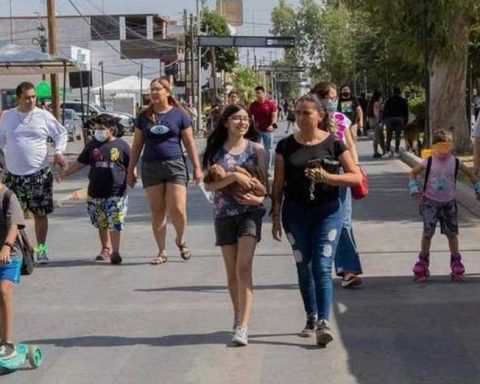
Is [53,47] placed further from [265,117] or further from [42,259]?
[42,259]

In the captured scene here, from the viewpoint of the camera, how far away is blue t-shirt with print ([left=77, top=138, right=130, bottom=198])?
38.8 ft

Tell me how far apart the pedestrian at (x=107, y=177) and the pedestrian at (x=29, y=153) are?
27cm

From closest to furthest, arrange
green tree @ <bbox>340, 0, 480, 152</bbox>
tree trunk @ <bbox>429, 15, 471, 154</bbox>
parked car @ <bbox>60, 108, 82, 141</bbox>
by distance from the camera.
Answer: green tree @ <bbox>340, 0, 480, 152</bbox> → tree trunk @ <bbox>429, 15, 471, 154</bbox> → parked car @ <bbox>60, 108, 82, 141</bbox>

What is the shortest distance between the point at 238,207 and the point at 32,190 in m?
4.44

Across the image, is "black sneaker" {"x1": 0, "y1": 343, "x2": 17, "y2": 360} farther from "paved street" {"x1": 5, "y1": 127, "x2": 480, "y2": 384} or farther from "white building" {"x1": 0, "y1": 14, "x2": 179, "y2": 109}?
"white building" {"x1": 0, "y1": 14, "x2": 179, "y2": 109}

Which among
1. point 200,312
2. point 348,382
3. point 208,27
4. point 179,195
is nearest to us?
point 348,382

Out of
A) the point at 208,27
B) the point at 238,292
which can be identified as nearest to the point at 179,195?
the point at 238,292

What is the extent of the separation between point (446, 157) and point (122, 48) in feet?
290

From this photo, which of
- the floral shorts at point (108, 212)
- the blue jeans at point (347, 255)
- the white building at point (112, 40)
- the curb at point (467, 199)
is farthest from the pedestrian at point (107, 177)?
the white building at point (112, 40)

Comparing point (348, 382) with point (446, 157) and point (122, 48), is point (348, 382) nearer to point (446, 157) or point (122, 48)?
point (446, 157)

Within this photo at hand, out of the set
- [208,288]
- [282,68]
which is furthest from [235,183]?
[282,68]

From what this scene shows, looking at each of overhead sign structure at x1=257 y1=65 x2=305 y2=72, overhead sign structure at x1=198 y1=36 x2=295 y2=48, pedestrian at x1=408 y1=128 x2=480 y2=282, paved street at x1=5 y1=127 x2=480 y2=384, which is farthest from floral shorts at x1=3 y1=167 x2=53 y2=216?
overhead sign structure at x1=257 y1=65 x2=305 y2=72

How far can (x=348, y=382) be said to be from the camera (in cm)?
696

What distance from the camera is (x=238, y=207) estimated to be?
8.01 meters
